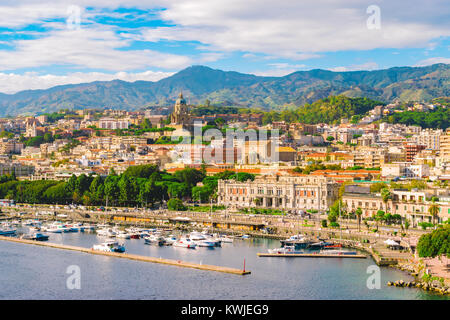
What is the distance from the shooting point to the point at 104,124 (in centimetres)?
13500

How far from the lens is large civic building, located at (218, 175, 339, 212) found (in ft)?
167

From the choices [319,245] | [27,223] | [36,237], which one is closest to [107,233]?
[36,237]

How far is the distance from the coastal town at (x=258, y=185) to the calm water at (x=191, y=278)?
2.28 m

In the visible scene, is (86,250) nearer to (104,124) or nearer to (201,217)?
(201,217)

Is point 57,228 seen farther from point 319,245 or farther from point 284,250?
point 319,245

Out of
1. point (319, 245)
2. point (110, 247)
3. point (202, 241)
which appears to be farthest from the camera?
point (202, 241)

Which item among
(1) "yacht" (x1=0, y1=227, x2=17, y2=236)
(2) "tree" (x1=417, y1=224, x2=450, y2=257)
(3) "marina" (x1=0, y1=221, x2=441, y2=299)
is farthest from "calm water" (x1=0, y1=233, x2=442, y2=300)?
(1) "yacht" (x1=0, y1=227, x2=17, y2=236)

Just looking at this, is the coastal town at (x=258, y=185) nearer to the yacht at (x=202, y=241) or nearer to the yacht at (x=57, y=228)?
the yacht at (x=202, y=241)

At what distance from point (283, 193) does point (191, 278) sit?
1027 inches

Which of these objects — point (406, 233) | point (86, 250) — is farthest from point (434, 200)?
point (86, 250)

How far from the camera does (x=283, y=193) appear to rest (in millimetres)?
53000

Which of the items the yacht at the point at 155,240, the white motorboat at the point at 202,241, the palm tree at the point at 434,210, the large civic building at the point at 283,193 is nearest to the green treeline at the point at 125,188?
the large civic building at the point at 283,193

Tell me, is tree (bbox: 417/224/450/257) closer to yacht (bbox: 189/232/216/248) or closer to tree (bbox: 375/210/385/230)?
tree (bbox: 375/210/385/230)

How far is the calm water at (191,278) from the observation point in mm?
25266
